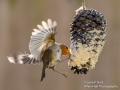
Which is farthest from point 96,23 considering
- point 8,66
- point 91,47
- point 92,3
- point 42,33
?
point 8,66

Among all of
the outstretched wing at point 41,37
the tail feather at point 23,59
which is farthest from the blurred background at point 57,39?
the outstretched wing at point 41,37

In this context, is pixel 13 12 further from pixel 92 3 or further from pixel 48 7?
pixel 92 3

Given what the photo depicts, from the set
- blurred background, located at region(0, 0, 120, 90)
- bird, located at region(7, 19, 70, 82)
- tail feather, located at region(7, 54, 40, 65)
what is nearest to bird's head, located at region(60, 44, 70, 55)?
bird, located at region(7, 19, 70, 82)

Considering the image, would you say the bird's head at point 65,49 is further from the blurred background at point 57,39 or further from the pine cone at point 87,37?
the blurred background at point 57,39

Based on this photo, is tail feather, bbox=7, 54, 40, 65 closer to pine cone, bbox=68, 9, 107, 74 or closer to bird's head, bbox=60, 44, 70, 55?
bird's head, bbox=60, 44, 70, 55

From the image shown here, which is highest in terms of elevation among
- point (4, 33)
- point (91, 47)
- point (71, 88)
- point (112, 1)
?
point (112, 1)

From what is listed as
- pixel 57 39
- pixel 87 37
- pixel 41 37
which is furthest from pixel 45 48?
pixel 57 39
